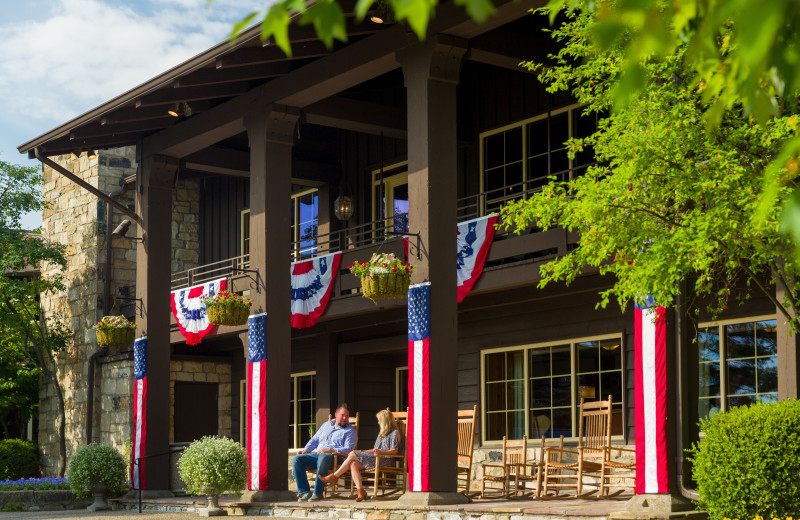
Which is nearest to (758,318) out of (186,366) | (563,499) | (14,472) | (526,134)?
(563,499)

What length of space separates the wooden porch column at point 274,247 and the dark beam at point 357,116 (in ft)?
1.28

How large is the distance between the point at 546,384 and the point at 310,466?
345cm

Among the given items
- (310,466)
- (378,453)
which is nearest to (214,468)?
(310,466)

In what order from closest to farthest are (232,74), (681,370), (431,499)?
(681,370), (431,499), (232,74)

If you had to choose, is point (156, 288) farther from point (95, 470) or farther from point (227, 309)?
point (95, 470)

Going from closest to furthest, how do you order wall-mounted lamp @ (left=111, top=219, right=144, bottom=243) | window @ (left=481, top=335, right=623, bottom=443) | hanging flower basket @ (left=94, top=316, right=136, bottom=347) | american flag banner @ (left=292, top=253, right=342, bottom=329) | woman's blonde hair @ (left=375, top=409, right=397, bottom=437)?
woman's blonde hair @ (left=375, top=409, right=397, bottom=437)
window @ (left=481, top=335, right=623, bottom=443)
american flag banner @ (left=292, top=253, right=342, bottom=329)
hanging flower basket @ (left=94, top=316, right=136, bottom=347)
wall-mounted lamp @ (left=111, top=219, right=144, bottom=243)

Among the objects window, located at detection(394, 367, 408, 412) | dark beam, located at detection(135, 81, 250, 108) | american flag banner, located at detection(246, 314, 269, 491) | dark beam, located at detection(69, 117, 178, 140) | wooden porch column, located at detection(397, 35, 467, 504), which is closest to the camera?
wooden porch column, located at detection(397, 35, 467, 504)

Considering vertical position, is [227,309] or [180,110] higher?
[180,110]

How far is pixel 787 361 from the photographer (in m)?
8.99

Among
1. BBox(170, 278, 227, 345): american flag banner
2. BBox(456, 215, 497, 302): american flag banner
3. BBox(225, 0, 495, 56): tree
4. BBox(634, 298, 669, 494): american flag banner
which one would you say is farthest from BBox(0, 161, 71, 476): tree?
BBox(225, 0, 495, 56): tree

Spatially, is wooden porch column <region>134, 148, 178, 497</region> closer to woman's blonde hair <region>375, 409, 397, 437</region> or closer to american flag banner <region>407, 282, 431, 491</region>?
woman's blonde hair <region>375, 409, 397, 437</region>

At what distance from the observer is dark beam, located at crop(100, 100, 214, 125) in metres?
14.6

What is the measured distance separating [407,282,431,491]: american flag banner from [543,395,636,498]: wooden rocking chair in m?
1.36

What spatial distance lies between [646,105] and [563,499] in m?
5.45
